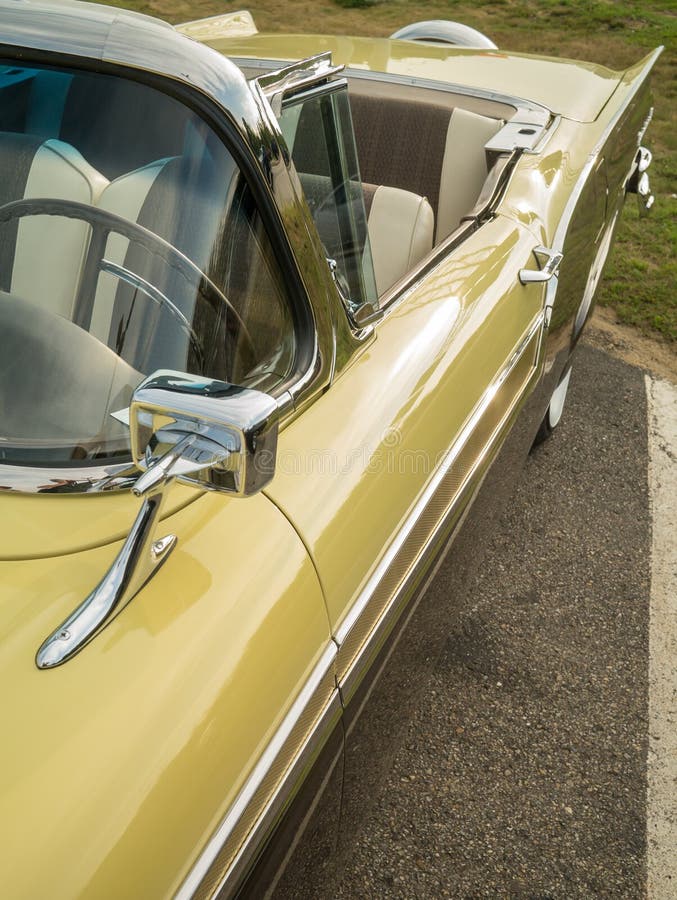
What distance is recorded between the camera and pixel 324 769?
1090mm

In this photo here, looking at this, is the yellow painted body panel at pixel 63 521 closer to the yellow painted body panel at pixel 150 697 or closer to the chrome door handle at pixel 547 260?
the yellow painted body panel at pixel 150 697

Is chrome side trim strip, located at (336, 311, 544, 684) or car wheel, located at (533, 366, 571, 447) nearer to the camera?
chrome side trim strip, located at (336, 311, 544, 684)

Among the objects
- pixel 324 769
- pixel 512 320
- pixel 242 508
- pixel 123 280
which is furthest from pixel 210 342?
pixel 512 320

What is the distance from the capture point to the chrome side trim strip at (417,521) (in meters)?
1.13

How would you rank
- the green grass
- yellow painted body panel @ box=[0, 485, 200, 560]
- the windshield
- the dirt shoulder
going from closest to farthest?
yellow painted body panel @ box=[0, 485, 200, 560], the windshield, the dirt shoulder, the green grass

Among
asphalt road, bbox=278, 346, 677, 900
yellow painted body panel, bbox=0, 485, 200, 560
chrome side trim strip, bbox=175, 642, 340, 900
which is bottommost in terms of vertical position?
asphalt road, bbox=278, 346, 677, 900

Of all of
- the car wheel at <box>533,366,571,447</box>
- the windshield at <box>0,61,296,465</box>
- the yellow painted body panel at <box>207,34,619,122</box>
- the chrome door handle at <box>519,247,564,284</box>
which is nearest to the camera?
the windshield at <box>0,61,296,465</box>

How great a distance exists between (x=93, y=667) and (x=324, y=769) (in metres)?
0.40

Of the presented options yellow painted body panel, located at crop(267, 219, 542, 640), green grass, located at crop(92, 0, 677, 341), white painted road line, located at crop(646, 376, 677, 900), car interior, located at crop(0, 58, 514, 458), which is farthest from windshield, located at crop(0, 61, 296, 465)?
green grass, located at crop(92, 0, 677, 341)

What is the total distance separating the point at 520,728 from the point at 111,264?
1548 millimetres

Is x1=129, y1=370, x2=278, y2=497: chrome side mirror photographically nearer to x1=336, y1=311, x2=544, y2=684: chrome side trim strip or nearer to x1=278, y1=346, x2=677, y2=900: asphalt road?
x1=336, y1=311, x2=544, y2=684: chrome side trim strip

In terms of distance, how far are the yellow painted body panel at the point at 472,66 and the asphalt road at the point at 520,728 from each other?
51.1 inches

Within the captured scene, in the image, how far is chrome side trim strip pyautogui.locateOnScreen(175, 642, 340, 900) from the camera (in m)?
0.83

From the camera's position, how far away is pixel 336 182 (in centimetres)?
144
